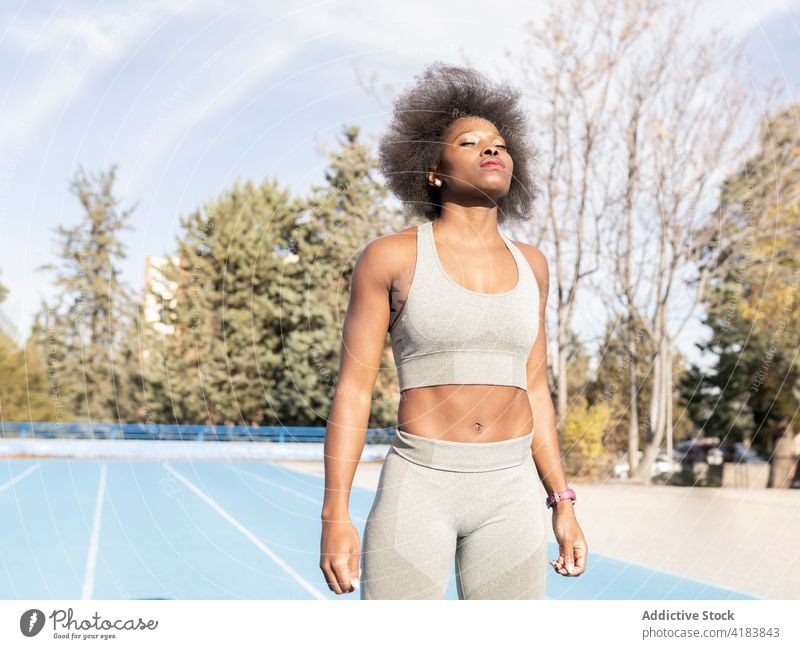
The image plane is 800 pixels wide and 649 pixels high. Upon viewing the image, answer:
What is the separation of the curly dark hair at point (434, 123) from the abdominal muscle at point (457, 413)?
721 millimetres

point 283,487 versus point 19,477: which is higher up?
point 283,487

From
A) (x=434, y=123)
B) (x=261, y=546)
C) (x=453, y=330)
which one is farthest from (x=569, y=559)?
(x=261, y=546)

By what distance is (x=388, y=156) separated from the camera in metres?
3.11

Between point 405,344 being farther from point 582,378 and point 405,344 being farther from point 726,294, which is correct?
point 582,378

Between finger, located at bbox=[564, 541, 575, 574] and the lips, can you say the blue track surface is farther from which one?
the lips

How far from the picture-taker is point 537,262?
9.49ft

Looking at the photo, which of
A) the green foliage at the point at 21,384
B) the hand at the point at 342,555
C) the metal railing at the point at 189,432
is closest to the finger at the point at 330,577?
the hand at the point at 342,555

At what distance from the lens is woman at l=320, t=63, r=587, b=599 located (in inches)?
96.8

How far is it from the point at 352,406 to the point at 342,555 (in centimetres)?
43

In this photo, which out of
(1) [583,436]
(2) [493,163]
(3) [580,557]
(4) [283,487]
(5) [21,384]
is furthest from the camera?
(5) [21,384]

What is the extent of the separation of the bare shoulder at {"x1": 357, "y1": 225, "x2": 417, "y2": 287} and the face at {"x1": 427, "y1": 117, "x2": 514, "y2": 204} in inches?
12.8

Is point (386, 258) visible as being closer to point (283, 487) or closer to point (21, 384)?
point (283, 487)

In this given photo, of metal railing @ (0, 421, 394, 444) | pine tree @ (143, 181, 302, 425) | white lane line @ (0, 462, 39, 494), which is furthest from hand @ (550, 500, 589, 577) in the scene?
metal railing @ (0, 421, 394, 444)

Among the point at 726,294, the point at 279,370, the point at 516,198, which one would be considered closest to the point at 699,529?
the point at 726,294
